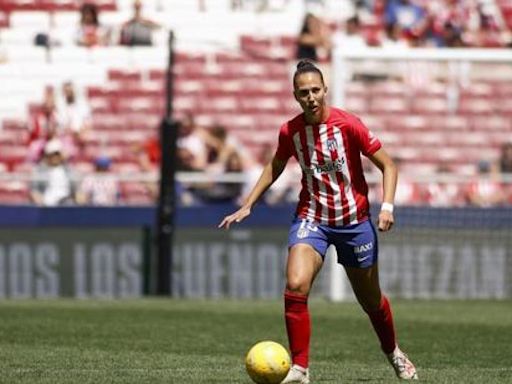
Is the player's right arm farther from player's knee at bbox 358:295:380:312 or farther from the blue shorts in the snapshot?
player's knee at bbox 358:295:380:312

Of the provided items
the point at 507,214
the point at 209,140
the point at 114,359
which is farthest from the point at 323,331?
the point at 209,140

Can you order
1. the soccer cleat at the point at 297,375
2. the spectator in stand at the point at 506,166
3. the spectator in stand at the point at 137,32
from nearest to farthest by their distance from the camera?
the soccer cleat at the point at 297,375, the spectator in stand at the point at 506,166, the spectator in stand at the point at 137,32

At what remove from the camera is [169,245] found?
2069cm

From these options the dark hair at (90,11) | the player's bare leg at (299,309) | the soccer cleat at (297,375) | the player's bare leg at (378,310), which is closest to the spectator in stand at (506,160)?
the dark hair at (90,11)

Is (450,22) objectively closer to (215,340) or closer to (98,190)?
(98,190)

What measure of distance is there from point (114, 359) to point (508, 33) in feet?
59.3

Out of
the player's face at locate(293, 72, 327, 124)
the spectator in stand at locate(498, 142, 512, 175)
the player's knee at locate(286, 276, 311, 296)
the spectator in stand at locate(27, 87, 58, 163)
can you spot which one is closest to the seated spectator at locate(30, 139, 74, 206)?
the spectator in stand at locate(27, 87, 58, 163)

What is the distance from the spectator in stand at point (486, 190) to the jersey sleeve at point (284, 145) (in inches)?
436

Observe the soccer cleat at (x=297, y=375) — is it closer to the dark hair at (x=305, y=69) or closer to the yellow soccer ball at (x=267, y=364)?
the yellow soccer ball at (x=267, y=364)

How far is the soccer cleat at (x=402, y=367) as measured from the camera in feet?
34.6

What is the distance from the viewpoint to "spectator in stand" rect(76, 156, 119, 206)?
21.3 m

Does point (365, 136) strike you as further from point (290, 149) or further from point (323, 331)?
point (323, 331)

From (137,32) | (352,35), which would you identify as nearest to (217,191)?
(137,32)

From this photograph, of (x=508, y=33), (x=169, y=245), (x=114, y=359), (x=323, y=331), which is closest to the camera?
(x=114, y=359)
